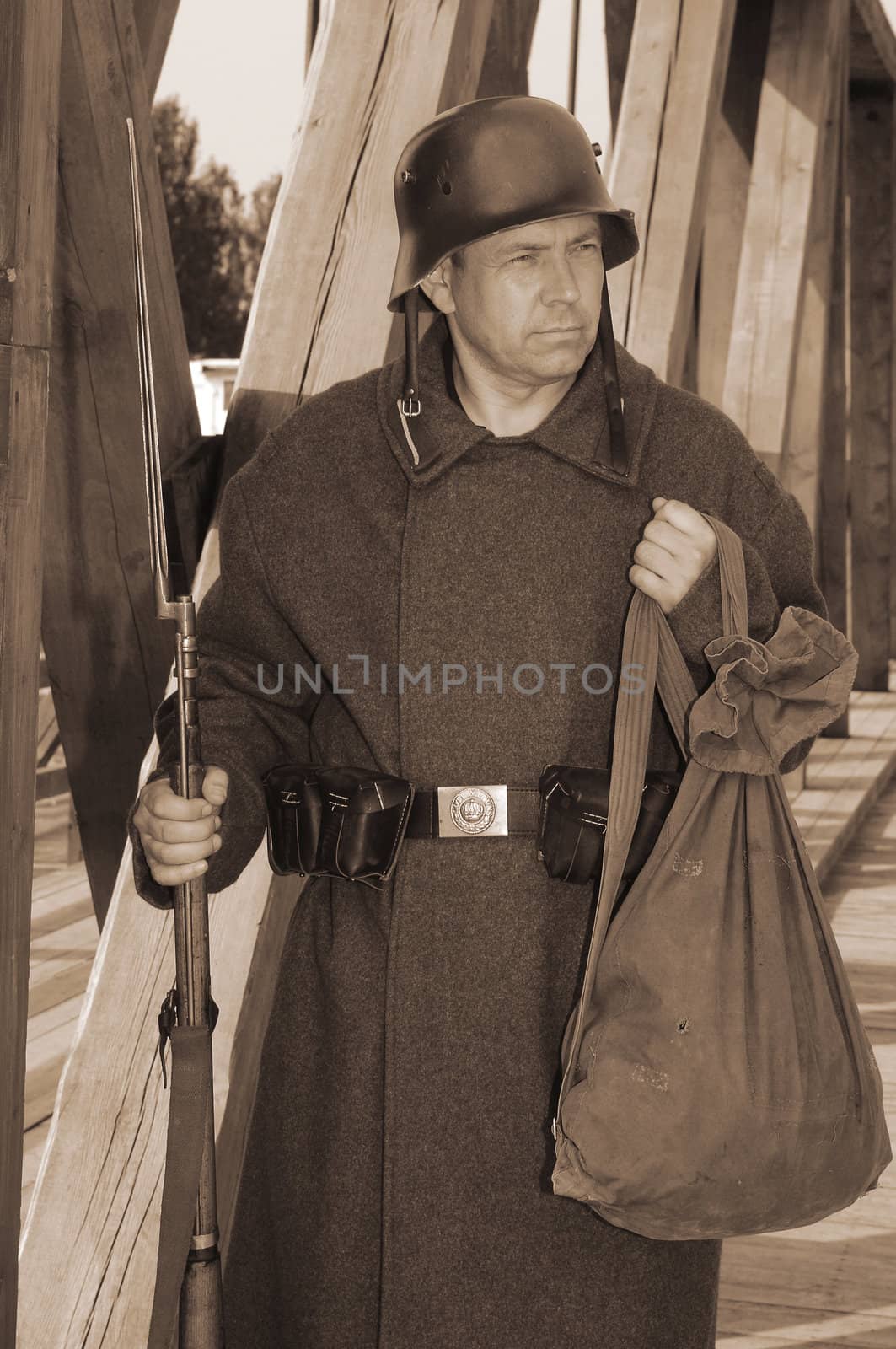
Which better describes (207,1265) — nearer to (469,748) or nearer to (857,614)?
(469,748)

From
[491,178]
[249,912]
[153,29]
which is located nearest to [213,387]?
[153,29]

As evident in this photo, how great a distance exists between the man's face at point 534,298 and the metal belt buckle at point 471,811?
1.44ft

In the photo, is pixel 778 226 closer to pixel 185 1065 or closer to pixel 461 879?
pixel 461 879

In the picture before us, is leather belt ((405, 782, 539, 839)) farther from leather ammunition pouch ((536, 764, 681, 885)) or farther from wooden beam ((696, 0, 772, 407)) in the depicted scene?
wooden beam ((696, 0, 772, 407))

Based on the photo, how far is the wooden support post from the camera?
1.39 meters

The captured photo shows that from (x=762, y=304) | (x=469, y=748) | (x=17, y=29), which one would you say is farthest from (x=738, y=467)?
(x=762, y=304)

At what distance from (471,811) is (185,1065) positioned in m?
0.39

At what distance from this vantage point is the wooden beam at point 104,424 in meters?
2.02

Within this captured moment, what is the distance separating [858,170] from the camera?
8.54 m

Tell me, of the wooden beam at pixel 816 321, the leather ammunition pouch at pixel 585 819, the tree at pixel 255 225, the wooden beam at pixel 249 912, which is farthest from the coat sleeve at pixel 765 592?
the tree at pixel 255 225

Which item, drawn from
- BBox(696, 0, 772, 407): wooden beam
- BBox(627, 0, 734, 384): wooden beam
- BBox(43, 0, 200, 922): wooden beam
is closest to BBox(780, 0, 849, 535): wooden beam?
BBox(696, 0, 772, 407): wooden beam

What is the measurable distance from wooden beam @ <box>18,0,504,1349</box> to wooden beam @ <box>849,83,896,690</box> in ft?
21.4

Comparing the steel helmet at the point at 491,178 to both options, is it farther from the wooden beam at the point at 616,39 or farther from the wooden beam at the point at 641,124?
the wooden beam at the point at 616,39

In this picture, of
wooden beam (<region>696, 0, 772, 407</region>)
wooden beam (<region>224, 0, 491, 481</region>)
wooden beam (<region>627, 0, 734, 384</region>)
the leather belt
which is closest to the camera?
the leather belt
